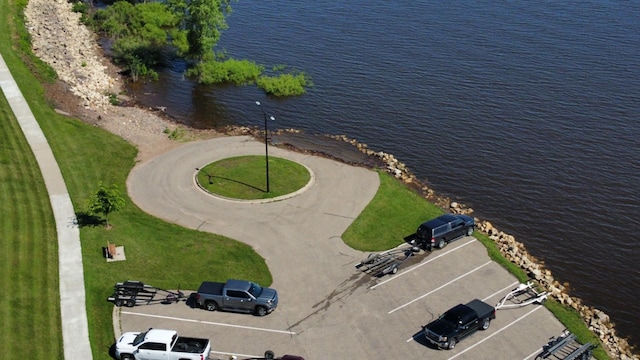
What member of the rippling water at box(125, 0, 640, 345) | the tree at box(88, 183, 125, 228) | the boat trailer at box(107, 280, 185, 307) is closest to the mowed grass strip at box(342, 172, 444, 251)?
the rippling water at box(125, 0, 640, 345)

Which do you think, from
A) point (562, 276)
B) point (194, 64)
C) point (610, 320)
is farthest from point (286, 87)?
point (610, 320)

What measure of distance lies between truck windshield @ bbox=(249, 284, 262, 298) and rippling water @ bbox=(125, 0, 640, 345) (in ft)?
76.0

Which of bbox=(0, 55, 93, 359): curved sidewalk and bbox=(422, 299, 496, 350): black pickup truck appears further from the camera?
bbox=(422, 299, 496, 350): black pickup truck

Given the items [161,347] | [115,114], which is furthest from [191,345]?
[115,114]

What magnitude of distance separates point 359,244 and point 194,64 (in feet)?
155

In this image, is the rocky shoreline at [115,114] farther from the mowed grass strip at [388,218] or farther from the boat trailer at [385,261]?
the boat trailer at [385,261]

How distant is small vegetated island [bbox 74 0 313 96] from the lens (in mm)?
79812

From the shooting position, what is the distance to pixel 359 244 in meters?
48.4

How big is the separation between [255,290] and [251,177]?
17.9 m

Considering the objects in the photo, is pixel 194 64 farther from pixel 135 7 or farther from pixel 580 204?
pixel 580 204

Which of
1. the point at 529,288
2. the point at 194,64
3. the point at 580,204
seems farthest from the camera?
the point at 194,64

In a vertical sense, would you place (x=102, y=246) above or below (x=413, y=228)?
below

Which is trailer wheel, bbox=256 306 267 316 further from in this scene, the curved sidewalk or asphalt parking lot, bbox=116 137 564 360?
the curved sidewalk

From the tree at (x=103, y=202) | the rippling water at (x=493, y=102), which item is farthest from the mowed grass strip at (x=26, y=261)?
the rippling water at (x=493, y=102)
